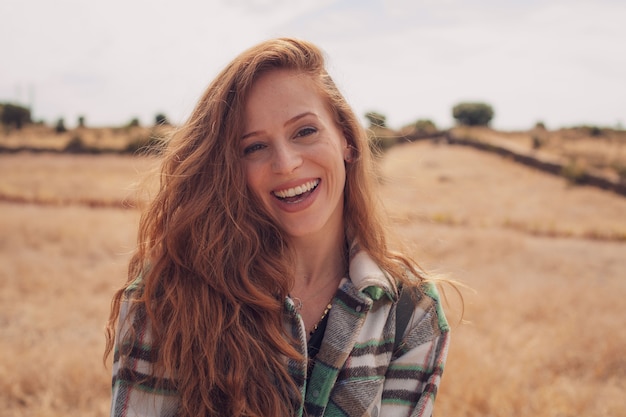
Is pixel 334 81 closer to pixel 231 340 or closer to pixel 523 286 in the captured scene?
pixel 231 340

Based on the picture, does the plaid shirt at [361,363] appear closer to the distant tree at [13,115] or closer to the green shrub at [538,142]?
the green shrub at [538,142]

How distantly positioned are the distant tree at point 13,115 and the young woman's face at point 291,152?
1630 inches

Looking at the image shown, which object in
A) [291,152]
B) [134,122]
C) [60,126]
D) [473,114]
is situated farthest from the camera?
[473,114]

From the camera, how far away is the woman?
1719 mm

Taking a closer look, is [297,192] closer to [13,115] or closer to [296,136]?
[296,136]

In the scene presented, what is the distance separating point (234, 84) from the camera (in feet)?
6.34

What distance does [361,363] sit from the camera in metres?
1.80

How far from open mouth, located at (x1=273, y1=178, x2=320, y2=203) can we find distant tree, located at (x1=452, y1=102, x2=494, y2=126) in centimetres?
4317

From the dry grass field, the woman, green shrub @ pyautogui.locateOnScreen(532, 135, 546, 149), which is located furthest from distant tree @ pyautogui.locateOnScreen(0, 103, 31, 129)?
the woman

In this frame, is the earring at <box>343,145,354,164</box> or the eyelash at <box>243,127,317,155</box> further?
the earring at <box>343,145,354,164</box>

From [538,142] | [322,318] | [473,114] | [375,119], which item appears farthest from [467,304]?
[473,114]

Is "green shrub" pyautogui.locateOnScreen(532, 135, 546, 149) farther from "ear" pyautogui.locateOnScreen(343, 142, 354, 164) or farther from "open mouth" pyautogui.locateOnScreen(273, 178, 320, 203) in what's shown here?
"open mouth" pyautogui.locateOnScreen(273, 178, 320, 203)

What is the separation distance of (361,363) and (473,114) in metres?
44.4

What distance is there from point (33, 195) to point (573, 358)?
13.8 meters
